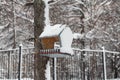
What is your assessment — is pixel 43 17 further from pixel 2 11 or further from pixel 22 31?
pixel 22 31

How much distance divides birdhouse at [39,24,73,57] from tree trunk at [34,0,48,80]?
0.17m

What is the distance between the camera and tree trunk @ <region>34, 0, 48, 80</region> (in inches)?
251

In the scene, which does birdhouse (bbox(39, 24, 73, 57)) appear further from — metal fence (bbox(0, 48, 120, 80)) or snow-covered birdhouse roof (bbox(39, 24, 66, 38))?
metal fence (bbox(0, 48, 120, 80))

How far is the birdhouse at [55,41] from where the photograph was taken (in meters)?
6.15

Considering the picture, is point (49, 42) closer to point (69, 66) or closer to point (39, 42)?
point (39, 42)

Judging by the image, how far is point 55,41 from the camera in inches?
247

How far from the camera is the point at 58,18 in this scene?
12.4 metres

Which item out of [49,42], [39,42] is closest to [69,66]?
[39,42]

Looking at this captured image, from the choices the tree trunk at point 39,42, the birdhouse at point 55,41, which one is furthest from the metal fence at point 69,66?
the birdhouse at point 55,41

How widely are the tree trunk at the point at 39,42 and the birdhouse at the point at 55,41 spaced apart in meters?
0.17

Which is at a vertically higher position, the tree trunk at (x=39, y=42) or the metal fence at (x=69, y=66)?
the tree trunk at (x=39, y=42)

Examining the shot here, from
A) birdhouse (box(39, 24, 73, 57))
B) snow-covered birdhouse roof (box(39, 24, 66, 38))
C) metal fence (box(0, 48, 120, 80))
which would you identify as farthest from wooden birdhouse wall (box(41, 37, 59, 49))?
metal fence (box(0, 48, 120, 80))

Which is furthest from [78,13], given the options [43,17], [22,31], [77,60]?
[43,17]

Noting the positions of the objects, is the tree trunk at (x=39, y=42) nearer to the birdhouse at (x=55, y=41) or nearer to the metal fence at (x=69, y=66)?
the birdhouse at (x=55, y=41)
